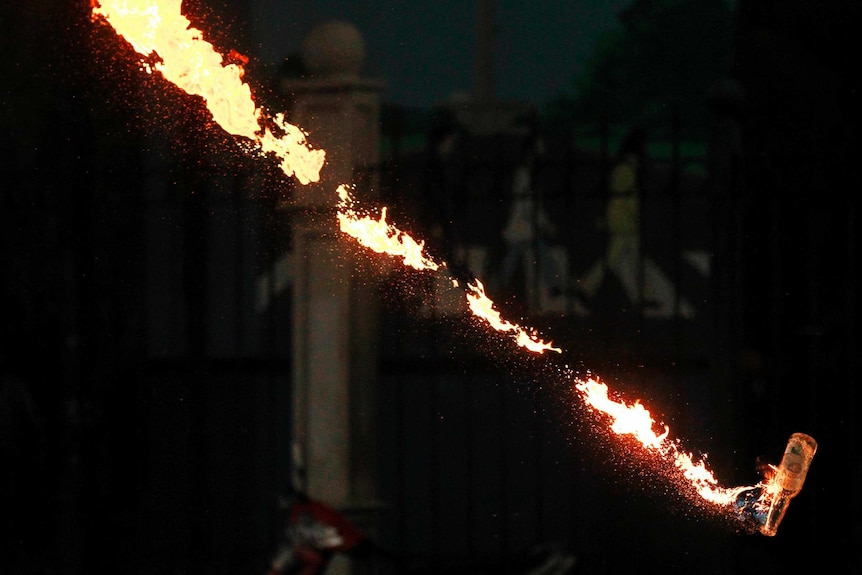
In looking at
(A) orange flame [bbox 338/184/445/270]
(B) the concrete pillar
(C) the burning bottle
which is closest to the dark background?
(B) the concrete pillar

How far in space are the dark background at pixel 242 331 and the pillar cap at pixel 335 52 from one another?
284 millimetres

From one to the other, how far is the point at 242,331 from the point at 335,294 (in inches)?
31.8

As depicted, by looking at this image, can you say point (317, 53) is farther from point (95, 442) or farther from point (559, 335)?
point (95, 442)

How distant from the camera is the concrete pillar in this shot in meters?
5.96

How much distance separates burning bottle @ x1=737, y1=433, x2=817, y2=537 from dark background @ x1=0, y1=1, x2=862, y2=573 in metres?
1.49

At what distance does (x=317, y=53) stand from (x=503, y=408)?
2.04m

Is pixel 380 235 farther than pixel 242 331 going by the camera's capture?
No

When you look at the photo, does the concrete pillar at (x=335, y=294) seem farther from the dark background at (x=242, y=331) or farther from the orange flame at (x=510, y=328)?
the orange flame at (x=510, y=328)

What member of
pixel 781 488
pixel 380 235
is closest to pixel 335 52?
pixel 380 235

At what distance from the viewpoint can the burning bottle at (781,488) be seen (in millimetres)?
3510

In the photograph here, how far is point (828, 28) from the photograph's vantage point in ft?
19.0

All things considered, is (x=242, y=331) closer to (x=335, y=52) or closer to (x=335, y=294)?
(x=335, y=294)

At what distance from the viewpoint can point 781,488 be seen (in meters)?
3.58

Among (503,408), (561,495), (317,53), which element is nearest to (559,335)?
(503,408)
